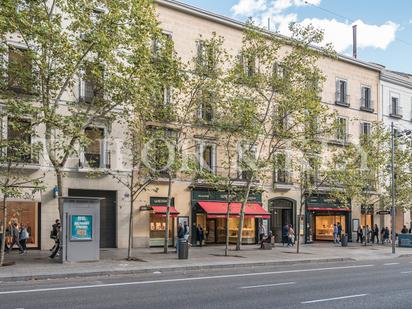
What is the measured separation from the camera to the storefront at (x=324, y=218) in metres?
42.5

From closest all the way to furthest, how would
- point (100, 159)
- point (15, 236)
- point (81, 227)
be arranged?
point (81, 227)
point (15, 236)
point (100, 159)

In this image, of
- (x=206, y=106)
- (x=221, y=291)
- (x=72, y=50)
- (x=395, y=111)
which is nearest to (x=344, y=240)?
(x=206, y=106)

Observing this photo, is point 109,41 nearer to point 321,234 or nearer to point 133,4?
point 133,4

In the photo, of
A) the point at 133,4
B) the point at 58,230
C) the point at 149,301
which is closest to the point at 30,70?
the point at 133,4

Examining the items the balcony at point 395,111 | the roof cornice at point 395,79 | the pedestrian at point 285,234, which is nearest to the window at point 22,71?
the pedestrian at point 285,234

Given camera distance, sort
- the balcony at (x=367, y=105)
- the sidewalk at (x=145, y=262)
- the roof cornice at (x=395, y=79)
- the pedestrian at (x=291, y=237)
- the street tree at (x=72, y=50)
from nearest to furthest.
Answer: the sidewalk at (x=145, y=262) < the street tree at (x=72, y=50) < the pedestrian at (x=291, y=237) < the balcony at (x=367, y=105) < the roof cornice at (x=395, y=79)

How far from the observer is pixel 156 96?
2589 centimetres

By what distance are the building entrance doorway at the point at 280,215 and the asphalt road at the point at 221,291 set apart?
19009 mm

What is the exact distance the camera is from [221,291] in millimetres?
→ 15234

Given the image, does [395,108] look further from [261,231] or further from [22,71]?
[22,71]

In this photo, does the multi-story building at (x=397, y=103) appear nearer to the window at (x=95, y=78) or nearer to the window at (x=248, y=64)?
the window at (x=248, y=64)

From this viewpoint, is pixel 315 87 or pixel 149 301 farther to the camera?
pixel 315 87

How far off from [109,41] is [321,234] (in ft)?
89.8

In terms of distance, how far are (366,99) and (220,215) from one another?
19501 mm
